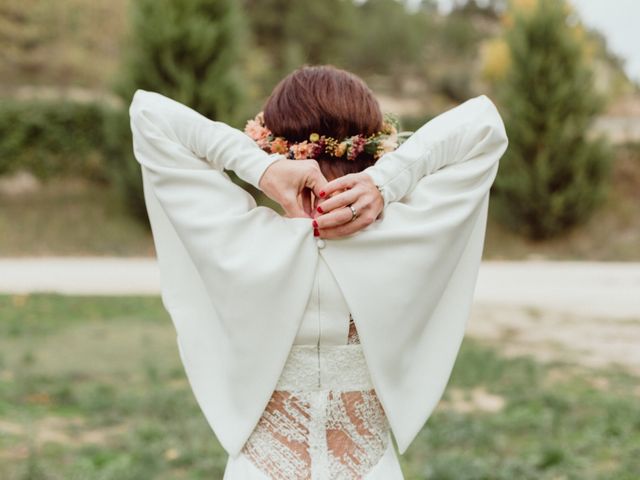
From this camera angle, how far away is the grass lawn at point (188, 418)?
12.8 feet

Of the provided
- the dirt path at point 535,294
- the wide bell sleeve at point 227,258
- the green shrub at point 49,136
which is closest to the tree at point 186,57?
the green shrub at point 49,136

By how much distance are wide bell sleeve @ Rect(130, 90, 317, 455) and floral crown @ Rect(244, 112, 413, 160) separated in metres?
0.08

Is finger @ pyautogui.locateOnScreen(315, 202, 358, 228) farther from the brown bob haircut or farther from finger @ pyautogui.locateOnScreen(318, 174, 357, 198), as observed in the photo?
the brown bob haircut

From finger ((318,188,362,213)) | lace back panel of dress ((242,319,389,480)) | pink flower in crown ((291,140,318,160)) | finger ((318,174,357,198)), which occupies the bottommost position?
lace back panel of dress ((242,319,389,480))

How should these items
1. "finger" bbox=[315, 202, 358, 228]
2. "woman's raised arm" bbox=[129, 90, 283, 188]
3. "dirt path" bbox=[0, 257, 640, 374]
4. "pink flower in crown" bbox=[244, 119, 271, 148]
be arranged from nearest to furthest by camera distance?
1. "finger" bbox=[315, 202, 358, 228]
2. "woman's raised arm" bbox=[129, 90, 283, 188]
3. "pink flower in crown" bbox=[244, 119, 271, 148]
4. "dirt path" bbox=[0, 257, 640, 374]

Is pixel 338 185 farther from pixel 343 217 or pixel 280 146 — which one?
pixel 280 146

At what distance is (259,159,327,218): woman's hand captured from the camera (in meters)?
1.41

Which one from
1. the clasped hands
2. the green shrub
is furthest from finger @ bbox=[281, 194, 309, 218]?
the green shrub

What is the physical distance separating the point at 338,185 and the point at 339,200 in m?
0.04

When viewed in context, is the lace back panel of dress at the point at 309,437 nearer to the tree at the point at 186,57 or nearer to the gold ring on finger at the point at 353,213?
the gold ring on finger at the point at 353,213

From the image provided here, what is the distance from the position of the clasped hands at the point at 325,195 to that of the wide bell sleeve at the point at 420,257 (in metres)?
0.03

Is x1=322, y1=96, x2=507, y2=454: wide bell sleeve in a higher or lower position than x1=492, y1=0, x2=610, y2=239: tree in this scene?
higher

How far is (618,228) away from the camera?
1634cm

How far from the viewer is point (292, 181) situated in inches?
55.9
